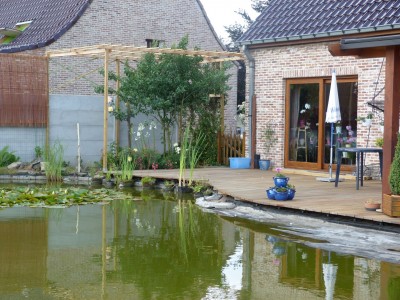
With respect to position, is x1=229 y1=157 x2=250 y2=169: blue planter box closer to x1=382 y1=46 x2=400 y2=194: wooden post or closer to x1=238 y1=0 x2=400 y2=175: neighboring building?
x1=238 y1=0 x2=400 y2=175: neighboring building

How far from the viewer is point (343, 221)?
10.2 metres

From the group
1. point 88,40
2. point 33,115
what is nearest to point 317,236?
point 33,115

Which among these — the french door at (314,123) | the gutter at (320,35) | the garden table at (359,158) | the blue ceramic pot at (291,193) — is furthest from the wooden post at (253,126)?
the blue ceramic pot at (291,193)

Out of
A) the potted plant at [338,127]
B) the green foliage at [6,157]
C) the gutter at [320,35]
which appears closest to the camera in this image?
the gutter at [320,35]

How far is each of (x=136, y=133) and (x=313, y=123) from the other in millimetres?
4889

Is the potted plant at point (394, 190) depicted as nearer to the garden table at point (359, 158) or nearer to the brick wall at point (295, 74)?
the garden table at point (359, 158)

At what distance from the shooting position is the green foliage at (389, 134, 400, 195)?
31.8ft

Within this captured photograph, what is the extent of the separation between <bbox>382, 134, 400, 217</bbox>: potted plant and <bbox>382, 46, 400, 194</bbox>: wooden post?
236 millimetres

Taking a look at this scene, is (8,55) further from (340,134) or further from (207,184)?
(340,134)

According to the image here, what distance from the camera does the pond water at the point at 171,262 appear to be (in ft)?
22.3

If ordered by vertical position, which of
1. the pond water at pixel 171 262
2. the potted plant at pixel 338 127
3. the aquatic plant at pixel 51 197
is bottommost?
the pond water at pixel 171 262

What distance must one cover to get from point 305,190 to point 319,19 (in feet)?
15.4

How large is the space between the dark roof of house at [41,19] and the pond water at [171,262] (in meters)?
12.2

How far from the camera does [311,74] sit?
16.2 metres
